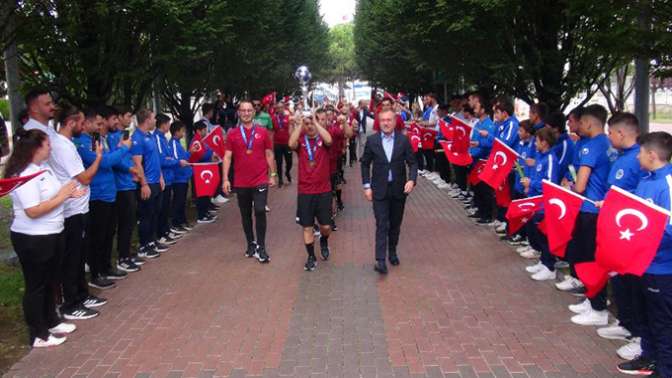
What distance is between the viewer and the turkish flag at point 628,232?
4336mm

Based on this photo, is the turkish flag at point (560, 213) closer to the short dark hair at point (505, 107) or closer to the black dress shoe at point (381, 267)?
the black dress shoe at point (381, 267)

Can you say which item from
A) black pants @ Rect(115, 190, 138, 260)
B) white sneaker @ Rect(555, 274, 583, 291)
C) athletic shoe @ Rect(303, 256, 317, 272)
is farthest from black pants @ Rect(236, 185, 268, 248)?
white sneaker @ Rect(555, 274, 583, 291)

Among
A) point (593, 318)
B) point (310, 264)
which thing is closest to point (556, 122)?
point (593, 318)

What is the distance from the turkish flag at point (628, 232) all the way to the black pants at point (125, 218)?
5.56 metres

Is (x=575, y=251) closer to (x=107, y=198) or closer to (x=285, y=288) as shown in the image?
(x=285, y=288)

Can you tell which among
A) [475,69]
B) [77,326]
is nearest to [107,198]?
[77,326]

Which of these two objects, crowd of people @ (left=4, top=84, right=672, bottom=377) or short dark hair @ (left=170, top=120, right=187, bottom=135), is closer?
crowd of people @ (left=4, top=84, right=672, bottom=377)

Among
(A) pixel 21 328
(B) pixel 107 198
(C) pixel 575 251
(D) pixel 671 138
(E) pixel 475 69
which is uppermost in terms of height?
(E) pixel 475 69

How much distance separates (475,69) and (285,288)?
26.0 feet

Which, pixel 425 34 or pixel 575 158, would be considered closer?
pixel 575 158

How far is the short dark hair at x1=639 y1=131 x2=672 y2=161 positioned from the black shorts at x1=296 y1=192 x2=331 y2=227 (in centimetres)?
427

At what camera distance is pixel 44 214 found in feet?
17.3

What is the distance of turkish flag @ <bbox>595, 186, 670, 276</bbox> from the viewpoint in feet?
14.2

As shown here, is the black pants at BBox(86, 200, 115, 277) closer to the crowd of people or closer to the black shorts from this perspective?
the crowd of people
